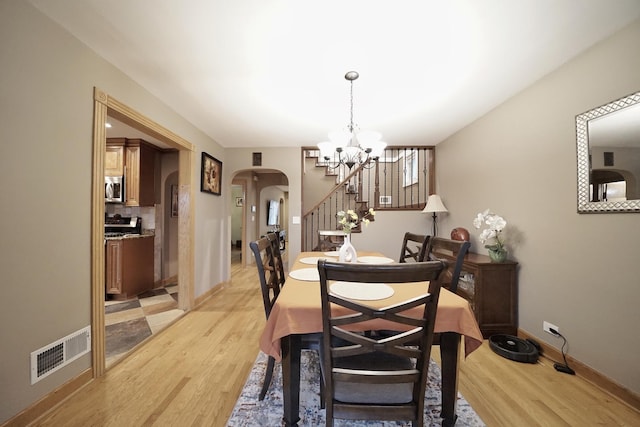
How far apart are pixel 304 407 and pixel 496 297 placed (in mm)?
2073

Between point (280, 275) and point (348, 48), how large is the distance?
184 centimetres

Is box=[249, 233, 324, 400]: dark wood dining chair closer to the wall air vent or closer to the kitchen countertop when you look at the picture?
the wall air vent

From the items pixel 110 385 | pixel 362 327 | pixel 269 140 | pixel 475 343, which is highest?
pixel 269 140

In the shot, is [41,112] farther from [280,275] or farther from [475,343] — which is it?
[475,343]

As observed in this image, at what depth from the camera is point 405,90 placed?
237cm

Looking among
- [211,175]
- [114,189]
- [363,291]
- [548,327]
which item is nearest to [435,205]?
[548,327]

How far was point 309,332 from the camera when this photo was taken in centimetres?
114

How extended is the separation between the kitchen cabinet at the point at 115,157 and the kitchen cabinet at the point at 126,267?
106 centimetres

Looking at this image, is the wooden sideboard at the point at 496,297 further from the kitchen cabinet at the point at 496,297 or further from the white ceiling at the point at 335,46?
the white ceiling at the point at 335,46

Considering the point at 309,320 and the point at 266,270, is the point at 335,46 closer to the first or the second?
the point at 266,270

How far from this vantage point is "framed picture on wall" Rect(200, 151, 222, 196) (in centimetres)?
345

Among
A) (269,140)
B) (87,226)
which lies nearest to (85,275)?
(87,226)

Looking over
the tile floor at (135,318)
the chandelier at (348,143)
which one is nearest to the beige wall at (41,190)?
the tile floor at (135,318)

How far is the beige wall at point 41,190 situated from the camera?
1.30 metres
